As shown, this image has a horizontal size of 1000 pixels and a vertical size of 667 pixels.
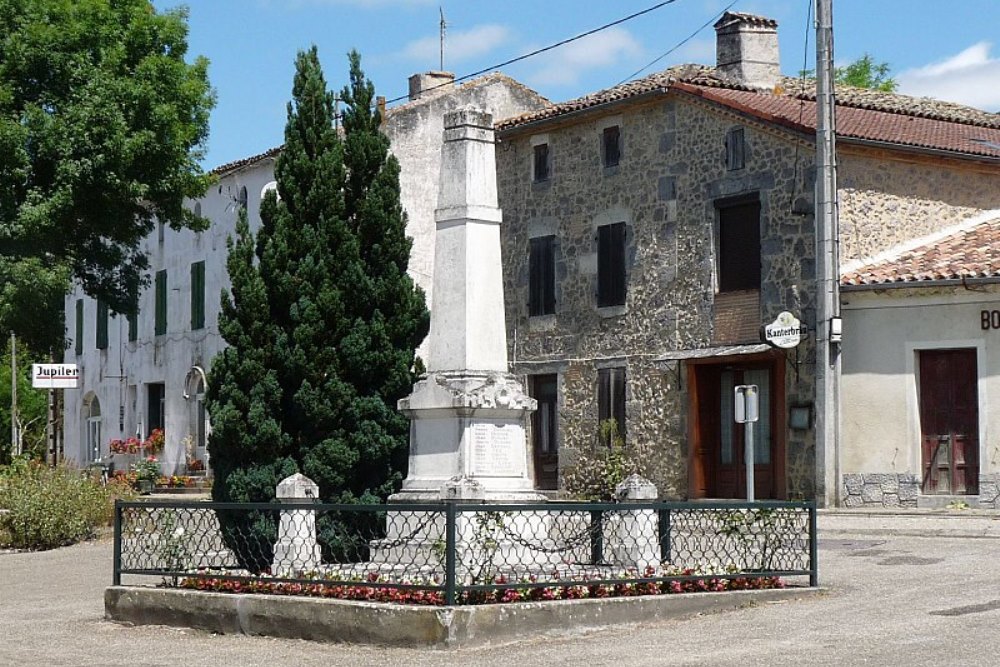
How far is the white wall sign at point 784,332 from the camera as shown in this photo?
77.1 feet

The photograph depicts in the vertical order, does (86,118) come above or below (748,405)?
above

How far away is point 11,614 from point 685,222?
15.0 metres

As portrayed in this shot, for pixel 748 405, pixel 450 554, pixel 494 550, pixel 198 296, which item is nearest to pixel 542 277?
pixel 198 296

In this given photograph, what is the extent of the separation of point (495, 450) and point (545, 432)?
15419 mm

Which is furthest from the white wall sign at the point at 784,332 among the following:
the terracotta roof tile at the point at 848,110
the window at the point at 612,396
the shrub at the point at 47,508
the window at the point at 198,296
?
the window at the point at 198,296

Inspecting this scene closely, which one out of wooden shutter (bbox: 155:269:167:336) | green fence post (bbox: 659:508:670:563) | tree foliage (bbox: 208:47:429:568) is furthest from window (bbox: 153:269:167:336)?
green fence post (bbox: 659:508:670:563)

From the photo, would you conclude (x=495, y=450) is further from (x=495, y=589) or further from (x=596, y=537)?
(x=495, y=589)

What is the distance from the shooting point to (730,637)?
10.6 m

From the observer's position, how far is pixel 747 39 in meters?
29.4

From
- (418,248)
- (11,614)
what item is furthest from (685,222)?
(11,614)

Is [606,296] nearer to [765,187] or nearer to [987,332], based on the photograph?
[765,187]

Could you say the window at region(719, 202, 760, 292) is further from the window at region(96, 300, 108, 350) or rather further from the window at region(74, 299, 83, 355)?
the window at region(74, 299, 83, 355)

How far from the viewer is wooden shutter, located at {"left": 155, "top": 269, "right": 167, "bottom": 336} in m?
36.6

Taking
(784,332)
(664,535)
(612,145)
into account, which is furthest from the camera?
(612,145)
